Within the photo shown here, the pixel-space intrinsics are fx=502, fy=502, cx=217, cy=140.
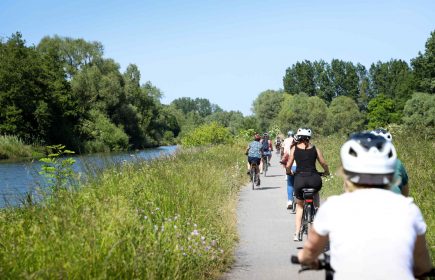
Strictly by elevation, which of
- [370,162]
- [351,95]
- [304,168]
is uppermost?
[351,95]

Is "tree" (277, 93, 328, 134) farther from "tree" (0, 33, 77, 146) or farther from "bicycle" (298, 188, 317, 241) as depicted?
"bicycle" (298, 188, 317, 241)

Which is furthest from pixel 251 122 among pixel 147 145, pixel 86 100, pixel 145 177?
pixel 145 177

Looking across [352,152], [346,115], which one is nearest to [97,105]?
[346,115]

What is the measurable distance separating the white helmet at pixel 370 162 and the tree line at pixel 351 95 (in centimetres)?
3835

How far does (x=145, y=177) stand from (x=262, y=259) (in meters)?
3.55

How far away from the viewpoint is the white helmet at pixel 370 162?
265cm

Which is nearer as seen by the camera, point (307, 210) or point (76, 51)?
point (307, 210)

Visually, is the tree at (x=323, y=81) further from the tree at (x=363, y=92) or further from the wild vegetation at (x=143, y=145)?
the tree at (x=363, y=92)

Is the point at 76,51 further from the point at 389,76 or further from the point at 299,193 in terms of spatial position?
the point at 389,76

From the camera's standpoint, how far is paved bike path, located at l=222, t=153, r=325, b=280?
22.8 feet

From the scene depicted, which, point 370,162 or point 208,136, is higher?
point 370,162

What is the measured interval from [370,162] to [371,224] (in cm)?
34

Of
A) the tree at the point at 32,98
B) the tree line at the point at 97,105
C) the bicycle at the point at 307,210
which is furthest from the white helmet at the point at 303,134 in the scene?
the tree at the point at 32,98

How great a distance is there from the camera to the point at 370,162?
8.71 feet
